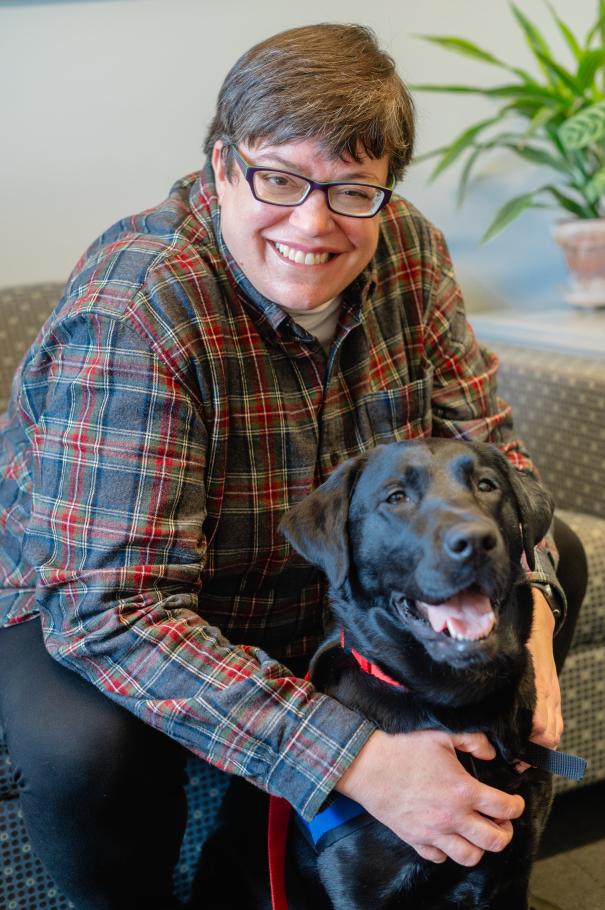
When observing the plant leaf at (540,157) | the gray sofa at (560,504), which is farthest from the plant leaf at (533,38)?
the gray sofa at (560,504)

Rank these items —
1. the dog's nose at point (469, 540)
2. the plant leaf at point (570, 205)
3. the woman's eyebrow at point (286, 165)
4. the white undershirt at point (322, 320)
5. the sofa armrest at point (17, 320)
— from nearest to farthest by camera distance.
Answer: the dog's nose at point (469, 540) < the woman's eyebrow at point (286, 165) < the white undershirt at point (322, 320) < the sofa armrest at point (17, 320) < the plant leaf at point (570, 205)

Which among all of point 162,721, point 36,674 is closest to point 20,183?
point 36,674

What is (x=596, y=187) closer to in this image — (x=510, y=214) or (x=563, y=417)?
(x=510, y=214)

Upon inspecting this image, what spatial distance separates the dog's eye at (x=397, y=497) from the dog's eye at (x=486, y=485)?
10cm

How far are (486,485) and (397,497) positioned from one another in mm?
119

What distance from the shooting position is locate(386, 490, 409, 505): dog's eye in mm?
1232

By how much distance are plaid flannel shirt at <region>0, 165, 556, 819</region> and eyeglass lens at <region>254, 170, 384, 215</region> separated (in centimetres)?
14

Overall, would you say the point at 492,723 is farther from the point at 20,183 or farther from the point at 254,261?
the point at 20,183

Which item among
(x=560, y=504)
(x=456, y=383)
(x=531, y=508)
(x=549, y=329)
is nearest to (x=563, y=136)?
(x=549, y=329)

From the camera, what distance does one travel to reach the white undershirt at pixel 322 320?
4.86 ft

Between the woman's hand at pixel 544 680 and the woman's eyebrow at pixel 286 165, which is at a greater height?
the woman's eyebrow at pixel 286 165

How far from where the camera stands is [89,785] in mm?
1236

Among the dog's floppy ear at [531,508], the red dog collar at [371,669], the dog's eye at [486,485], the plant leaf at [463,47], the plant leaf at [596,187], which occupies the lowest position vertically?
the red dog collar at [371,669]

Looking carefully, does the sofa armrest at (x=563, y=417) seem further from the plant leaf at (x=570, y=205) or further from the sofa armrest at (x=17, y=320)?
the sofa armrest at (x=17, y=320)
